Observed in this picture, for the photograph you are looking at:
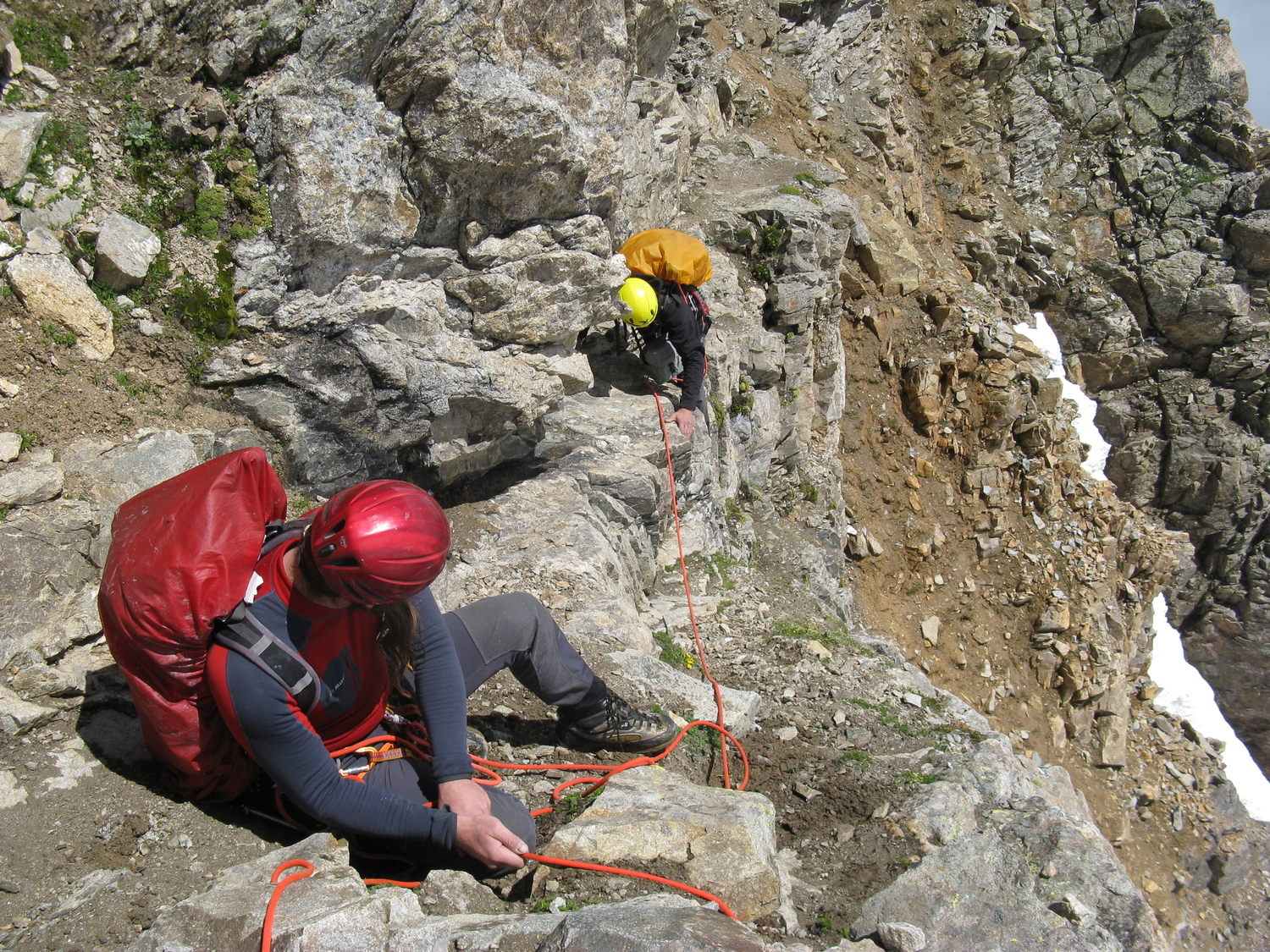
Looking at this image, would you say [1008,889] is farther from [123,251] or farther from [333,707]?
[123,251]

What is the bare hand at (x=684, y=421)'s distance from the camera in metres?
8.37

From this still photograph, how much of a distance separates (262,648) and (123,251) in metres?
3.51

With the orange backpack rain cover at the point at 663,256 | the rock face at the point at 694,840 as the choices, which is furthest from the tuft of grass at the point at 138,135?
the rock face at the point at 694,840

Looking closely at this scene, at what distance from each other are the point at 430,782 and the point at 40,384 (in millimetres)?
3256

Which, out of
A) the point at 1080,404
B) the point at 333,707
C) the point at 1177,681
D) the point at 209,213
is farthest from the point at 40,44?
the point at 1080,404

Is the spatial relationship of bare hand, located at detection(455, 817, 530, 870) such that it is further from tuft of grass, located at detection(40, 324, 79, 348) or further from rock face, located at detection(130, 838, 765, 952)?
tuft of grass, located at detection(40, 324, 79, 348)

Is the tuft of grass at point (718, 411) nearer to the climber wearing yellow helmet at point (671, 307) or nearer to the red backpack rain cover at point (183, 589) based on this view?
the climber wearing yellow helmet at point (671, 307)

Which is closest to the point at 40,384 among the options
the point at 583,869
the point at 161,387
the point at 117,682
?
the point at 161,387

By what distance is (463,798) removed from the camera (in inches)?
120

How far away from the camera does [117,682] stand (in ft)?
11.7

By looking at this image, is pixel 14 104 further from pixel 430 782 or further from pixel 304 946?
pixel 304 946

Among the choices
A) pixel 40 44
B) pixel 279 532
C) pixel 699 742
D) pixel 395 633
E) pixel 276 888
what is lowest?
pixel 699 742

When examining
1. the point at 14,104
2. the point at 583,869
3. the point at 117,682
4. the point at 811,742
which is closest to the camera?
the point at 583,869

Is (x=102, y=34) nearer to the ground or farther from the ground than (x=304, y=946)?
farther from the ground
